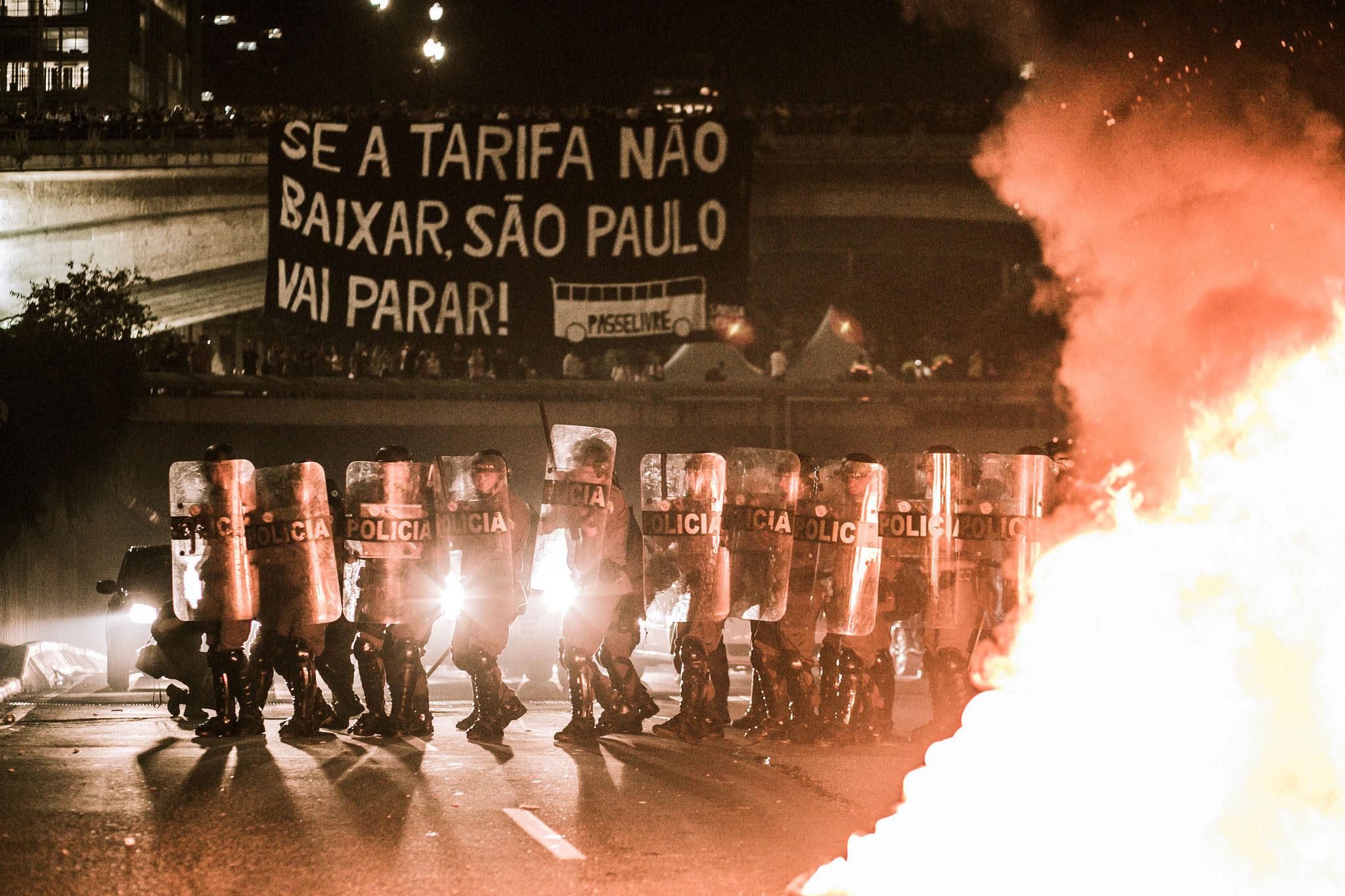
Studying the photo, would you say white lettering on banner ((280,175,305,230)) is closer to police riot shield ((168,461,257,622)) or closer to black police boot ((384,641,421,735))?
police riot shield ((168,461,257,622))

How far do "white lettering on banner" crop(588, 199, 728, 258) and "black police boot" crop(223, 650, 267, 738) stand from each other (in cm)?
830

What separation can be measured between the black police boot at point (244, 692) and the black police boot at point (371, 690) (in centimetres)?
71

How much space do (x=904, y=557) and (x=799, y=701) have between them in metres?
1.37

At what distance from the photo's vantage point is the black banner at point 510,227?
52.2 feet

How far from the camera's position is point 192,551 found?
984 centimetres

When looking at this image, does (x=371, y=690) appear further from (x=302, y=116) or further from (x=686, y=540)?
(x=302, y=116)

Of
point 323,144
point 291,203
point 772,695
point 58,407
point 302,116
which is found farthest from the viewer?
point 302,116

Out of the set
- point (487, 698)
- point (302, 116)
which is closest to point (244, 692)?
point (487, 698)

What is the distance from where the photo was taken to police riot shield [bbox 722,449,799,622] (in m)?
9.86

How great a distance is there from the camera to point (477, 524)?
1006 centimetres

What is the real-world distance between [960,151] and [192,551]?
85.3ft

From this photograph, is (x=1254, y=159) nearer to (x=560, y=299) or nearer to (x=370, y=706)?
(x=370, y=706)

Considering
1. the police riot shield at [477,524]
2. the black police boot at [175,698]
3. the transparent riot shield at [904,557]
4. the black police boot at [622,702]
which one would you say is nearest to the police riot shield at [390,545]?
the police riot shield at [477,524]

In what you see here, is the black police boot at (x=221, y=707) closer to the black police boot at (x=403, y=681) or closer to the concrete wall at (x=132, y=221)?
the black police boot at (x=403, y=681)
